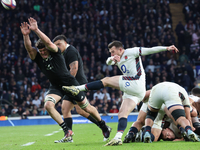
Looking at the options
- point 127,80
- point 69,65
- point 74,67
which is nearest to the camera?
point 127,80

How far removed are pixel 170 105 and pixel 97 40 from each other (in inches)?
596

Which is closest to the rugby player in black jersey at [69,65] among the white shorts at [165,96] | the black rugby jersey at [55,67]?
the black rugby jersey at [55,67]

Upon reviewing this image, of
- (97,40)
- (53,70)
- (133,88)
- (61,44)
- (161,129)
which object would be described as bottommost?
(161,129)

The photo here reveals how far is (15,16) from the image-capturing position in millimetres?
21812

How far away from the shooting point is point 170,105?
17.5ft

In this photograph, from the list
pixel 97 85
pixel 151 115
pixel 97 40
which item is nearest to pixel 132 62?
pixel 97 85

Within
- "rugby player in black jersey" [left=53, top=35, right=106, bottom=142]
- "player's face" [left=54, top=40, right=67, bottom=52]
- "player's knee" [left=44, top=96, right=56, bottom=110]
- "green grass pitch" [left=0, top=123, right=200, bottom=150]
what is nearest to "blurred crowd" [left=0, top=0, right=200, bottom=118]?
"green grass pitch" [left=0, top=123, right=200, bottom=150]

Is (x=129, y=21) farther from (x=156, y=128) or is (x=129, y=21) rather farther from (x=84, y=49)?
(x=156, y=128)

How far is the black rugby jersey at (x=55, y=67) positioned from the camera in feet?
19.7

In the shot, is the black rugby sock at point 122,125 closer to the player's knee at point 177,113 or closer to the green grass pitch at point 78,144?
the green grass pitch at point 78,144

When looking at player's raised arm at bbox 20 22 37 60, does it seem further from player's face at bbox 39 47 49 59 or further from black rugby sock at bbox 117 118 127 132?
black rugby sock at bbox 117 118 127 132

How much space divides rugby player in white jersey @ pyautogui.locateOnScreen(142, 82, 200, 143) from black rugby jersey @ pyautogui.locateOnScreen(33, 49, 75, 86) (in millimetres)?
1754

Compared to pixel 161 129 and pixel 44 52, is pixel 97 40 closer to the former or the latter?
pixel 44 52

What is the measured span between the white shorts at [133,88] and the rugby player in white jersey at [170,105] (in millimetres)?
257
